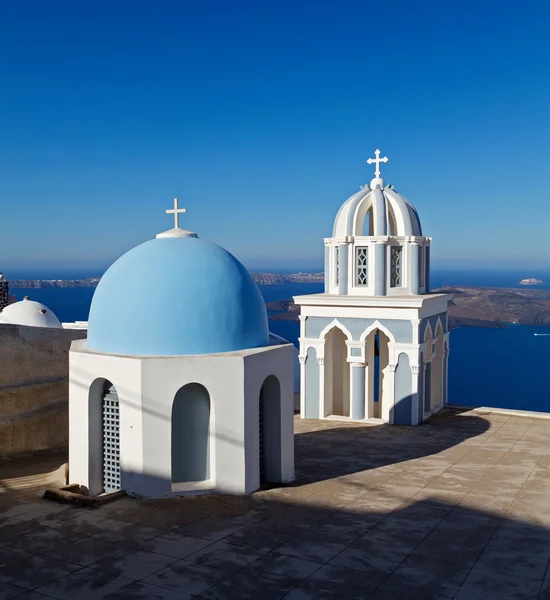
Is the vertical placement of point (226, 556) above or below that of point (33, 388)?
below

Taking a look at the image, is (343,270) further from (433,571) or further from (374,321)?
(433,571)

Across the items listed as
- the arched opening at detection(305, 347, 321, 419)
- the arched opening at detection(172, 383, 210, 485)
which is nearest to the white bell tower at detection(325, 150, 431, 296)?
the arched opening at detection(305, 347, 321, 419)

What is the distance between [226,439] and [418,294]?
29.0 ft

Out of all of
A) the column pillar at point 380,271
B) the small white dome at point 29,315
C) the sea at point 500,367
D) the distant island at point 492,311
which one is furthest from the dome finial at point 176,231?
the distant island at point 492,311

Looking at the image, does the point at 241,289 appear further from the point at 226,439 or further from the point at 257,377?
the point at 226,439

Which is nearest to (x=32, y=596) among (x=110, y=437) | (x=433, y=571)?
(x=110, y=437)

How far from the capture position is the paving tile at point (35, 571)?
21.9 feet

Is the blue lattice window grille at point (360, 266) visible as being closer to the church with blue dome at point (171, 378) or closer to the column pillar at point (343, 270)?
the column pillar at point (343, 270)

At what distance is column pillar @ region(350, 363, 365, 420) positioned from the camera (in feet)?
52.9

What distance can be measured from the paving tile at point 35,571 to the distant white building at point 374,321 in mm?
10037

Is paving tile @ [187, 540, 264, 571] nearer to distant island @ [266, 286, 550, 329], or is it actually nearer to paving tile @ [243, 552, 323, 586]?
paving tile @ [243, 552, 323, 586]

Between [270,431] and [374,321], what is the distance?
6183mm

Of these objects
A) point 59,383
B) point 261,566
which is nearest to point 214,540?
point 261,566

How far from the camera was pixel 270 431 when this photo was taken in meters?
10.3
